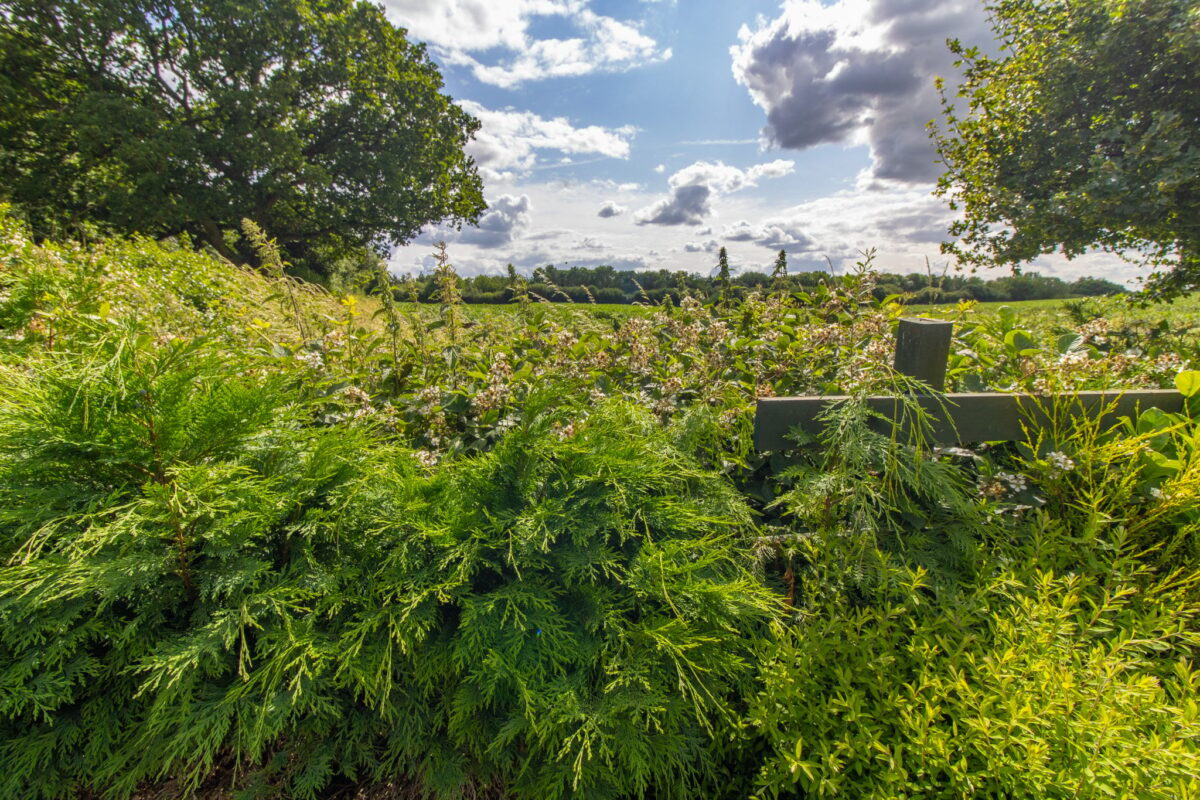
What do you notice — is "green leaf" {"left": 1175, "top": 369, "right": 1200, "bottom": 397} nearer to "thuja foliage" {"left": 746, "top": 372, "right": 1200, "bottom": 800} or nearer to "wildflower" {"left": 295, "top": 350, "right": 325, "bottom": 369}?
"thuja foliage" {"left": 746, "top": 372, "right": 1200, "bottom": 800}

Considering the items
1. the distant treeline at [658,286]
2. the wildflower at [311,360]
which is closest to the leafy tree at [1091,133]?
the distant treeline at [658,286]

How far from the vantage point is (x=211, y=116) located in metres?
13.2

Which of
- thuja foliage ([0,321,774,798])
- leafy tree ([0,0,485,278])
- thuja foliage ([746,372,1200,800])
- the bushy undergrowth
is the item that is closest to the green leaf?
thuja foliage ([746,372,1200,800])

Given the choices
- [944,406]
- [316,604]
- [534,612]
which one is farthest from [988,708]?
[316,604]

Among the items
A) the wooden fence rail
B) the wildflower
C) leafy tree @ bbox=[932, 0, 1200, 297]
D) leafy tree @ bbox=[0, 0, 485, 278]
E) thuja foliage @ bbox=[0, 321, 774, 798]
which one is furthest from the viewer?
leafy tree @ bbox=[0, 0, 485, 278]

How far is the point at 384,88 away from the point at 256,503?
17308 millimetres

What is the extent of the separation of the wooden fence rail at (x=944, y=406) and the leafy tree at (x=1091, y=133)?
18.5 ft

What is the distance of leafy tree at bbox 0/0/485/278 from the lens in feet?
38.5

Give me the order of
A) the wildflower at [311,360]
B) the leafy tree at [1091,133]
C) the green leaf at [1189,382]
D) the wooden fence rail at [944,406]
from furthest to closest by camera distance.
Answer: the leafy tree at [1091,133] < the wildflower at [311,360] < the green leaf at [1189,382] < the wooden fence rail at [944,406]

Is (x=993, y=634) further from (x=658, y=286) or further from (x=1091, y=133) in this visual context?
(x=1091, y=133)

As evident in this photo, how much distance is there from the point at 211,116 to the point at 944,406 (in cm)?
1837

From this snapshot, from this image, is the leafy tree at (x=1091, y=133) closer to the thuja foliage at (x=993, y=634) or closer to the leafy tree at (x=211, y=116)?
the thuja foliage at (x=993, y=634)

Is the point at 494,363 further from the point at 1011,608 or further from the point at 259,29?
the point at 259,29

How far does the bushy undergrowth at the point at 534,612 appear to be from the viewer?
114 centimetres
